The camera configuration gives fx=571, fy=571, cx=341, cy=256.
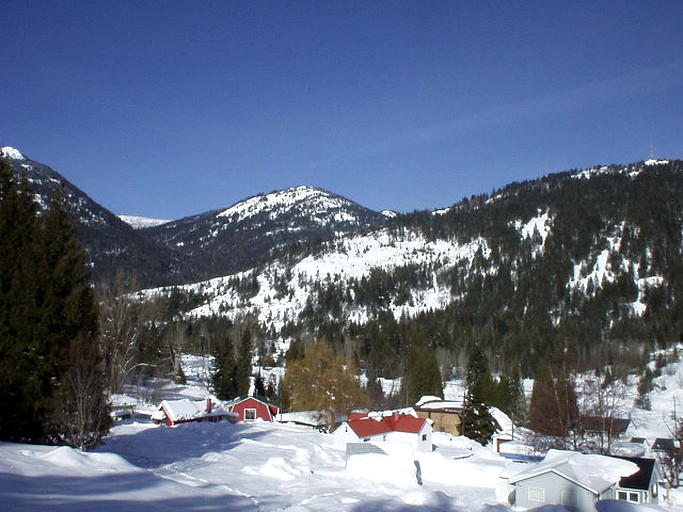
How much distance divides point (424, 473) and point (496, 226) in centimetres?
16809

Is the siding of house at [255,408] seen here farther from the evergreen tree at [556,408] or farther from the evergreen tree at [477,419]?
the evergreen tree at [556,408]

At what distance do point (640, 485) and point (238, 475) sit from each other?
18418 millimetres

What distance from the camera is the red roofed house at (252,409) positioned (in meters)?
51.8

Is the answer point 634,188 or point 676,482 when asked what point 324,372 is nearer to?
point 676,482

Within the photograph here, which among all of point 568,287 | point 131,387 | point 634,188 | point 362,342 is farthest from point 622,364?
point 634,188

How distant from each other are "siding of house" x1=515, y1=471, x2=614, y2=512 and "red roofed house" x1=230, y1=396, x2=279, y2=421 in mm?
31151

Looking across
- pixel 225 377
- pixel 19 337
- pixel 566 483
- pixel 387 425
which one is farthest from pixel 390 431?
pixel 19 337

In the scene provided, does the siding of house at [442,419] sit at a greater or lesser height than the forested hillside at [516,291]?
lesser

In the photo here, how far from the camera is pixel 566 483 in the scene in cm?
2350

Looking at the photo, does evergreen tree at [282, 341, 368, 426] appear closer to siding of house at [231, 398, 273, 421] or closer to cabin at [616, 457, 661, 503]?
siding of house at [231, 398, 273, 421]

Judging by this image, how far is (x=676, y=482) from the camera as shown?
113 ft

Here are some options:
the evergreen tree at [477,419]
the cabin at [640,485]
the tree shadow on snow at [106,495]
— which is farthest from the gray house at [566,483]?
the evergreen tree at [477,419]

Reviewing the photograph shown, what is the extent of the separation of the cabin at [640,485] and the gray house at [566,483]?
1681 mm

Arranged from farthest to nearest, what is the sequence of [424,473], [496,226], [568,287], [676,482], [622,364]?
1. [496,226]
2. [568,287]
3. [622,364]
4. [676,482]
5. [424,473]
